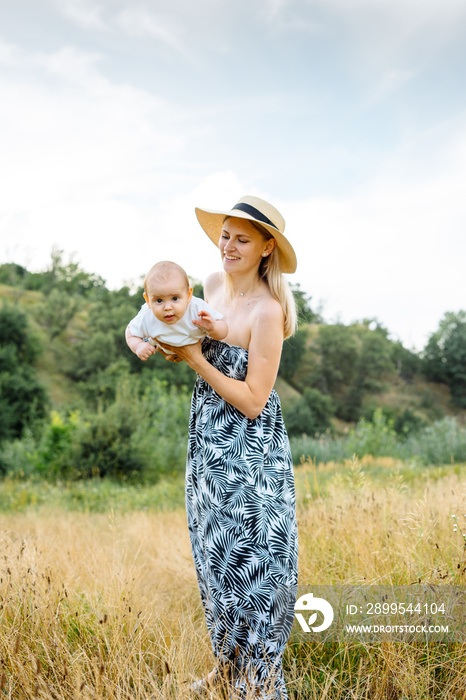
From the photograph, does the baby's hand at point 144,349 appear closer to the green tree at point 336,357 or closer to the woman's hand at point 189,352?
the woman's hand at point 189,352

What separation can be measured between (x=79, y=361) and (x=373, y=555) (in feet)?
109

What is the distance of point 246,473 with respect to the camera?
7.20 ft

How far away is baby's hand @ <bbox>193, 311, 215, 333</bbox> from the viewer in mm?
2260

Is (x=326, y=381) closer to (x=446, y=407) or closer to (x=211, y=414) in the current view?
(x=446, y=407)

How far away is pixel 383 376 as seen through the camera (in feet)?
155

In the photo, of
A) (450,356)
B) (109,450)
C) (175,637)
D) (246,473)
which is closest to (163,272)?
(246,473)

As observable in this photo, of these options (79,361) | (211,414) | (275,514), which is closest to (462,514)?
(275,514)

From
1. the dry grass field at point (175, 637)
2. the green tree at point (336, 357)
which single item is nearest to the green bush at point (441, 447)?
the dry grass field at point (175, 637)

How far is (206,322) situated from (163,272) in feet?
0.99

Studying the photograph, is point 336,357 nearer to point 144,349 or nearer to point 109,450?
point 109,450

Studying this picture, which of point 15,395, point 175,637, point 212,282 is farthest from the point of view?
point 15,395

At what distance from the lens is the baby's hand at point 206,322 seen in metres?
2.26

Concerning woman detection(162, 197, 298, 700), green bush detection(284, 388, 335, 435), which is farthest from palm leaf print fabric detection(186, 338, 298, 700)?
green bush detection(284, 388, 335, 435)

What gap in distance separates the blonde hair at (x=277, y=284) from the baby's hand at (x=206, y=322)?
0.31m
